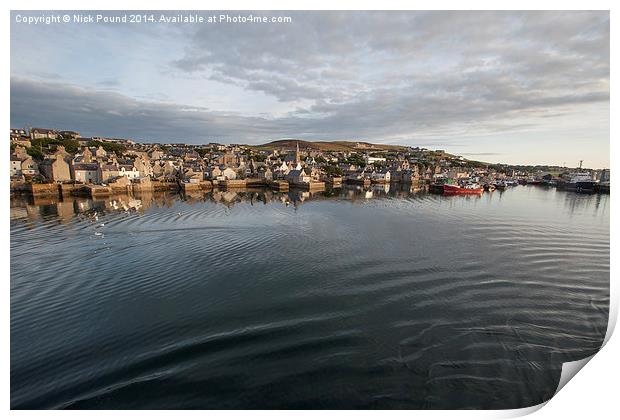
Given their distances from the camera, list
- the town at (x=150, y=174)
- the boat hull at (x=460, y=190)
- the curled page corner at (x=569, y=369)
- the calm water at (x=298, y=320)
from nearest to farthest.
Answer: the calm water at (x=298, y=320) → the curled page corner at (x=569, y=369) → the town at (x=150, y=174) → the boat hull at (x=460, y=190)

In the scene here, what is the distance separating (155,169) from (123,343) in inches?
918

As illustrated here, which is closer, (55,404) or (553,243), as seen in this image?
(55,404)

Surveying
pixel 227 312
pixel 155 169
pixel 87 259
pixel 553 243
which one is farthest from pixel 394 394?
pixel 155 169

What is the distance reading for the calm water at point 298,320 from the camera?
245 centimetres

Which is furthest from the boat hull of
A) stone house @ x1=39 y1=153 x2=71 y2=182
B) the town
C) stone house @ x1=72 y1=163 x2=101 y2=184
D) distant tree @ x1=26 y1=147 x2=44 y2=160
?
distant tree @ x1=26 y1=147 x2=44 y2=160

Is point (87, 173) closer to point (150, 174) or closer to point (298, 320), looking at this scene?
point (150, 174)

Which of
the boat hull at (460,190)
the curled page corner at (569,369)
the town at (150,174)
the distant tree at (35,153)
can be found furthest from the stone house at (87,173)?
the boat hull at (460,190)

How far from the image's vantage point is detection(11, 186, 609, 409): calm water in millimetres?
2447

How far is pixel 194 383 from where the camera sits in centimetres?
246

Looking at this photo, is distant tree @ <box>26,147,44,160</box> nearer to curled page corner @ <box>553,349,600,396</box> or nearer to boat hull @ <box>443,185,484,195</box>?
curled page corner @ <box>553,349,600,396</box>

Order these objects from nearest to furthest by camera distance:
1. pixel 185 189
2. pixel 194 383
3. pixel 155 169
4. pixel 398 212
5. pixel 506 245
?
1. pixel 194 383
2. pixel 506 245
3. pixel 398 212
4. pixel 185 189
5. pixel 155 169

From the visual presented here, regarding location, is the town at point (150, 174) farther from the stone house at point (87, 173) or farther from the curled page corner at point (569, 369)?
the curled page corner at point (569, 369)
